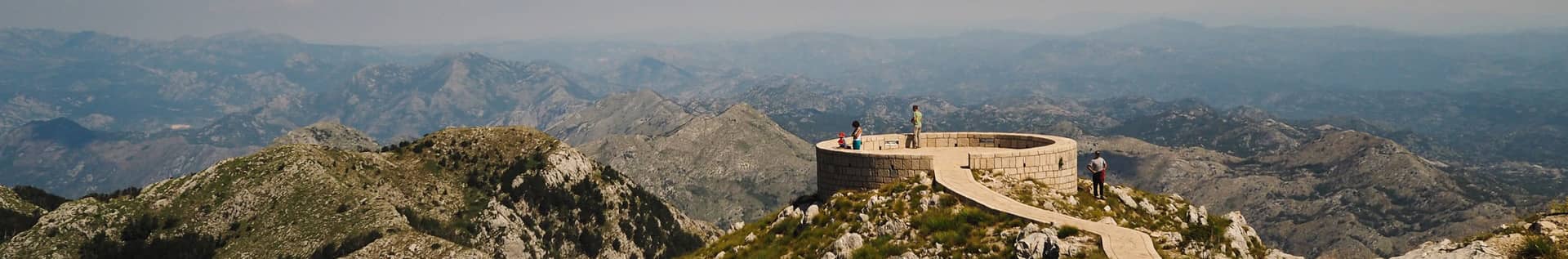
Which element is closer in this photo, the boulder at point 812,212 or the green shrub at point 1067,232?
the green shrub at point 1067,232

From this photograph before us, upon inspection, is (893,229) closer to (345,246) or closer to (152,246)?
(345,246)

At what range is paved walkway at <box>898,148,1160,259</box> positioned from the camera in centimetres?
2430

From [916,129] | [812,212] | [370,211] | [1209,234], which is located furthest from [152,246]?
[1209,234]

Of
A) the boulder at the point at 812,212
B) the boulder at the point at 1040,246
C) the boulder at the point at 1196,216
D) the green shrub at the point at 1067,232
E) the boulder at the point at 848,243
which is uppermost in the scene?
the green shrub at the point at 1067,232

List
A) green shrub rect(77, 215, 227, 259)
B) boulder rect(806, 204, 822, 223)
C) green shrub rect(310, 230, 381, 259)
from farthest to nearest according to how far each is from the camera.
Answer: green shrub rect(77, 215, 227, 259) → green shrub rect(310, 230, 381, 259) → boulder rect(806, 204, 822, 223)

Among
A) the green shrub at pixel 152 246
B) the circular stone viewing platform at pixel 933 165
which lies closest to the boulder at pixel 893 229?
the circular stone viewing platform at pixel 933 165

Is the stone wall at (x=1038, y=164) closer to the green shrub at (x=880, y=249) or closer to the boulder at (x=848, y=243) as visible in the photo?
the boulder at (x=848, y=243)

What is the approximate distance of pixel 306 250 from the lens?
130 m

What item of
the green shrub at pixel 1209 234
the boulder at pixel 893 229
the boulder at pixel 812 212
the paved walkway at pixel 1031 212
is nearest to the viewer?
the paved walkway at pixel 1031 212

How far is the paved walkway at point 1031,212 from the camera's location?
24297 mm

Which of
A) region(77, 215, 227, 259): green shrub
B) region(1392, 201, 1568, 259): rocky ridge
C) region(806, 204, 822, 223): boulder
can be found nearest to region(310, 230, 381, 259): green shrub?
region(77, 215, 227, 259): green shrub

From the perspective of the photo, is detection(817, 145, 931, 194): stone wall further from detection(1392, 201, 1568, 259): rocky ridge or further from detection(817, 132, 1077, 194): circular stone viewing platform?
detection(1392, 201, 1568, 259): rocky ridge

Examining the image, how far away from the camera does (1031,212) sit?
95.5ft

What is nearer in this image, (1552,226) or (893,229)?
(1552,226)
